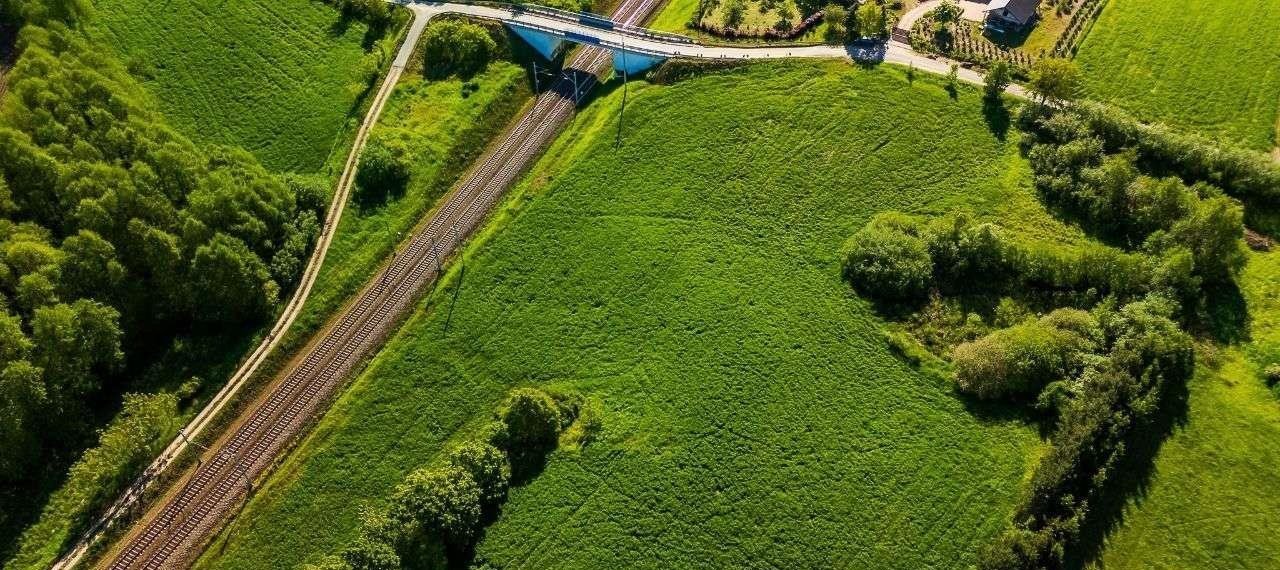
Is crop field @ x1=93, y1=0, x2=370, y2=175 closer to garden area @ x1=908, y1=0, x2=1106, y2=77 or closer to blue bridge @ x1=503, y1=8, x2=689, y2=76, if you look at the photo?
blue bridge @ x1=503, y1=8, x2=689, y2=76

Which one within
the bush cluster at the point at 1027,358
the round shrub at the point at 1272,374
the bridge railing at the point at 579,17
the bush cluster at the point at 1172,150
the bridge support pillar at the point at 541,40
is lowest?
the bush cluster at the point at 1027,358

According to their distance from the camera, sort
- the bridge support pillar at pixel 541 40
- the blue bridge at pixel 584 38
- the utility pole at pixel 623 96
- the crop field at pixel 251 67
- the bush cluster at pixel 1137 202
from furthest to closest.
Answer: the bridge support pillar at pixel 541 40
the blue bridge at pixel 584 38
the crop field at pixel 251 67
the utility pole at pixel 623 96
the bush cluster at pixel 1137 202

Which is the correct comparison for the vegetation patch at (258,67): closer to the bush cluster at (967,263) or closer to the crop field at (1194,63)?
the bush cluster at (967,263)

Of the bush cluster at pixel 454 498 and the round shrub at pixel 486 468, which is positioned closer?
the bush cluster at pixel 454 498

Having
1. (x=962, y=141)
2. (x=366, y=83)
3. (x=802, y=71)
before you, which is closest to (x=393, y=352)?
(x=366, y=83)

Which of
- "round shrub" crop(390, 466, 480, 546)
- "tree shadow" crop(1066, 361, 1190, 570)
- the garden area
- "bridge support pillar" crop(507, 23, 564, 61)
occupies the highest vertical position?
the garden area

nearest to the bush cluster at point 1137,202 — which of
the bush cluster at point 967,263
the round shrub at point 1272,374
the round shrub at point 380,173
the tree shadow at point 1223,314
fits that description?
Result: the tree shadow at point 1223,314

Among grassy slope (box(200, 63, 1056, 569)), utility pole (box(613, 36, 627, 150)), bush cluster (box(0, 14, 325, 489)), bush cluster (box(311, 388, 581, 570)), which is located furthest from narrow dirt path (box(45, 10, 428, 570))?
utility pole (box(613, 36, 627, 150))
